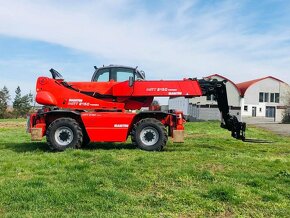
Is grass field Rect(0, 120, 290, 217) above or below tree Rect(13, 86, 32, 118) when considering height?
below

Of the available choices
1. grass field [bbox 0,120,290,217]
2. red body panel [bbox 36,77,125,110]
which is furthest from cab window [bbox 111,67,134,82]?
grass field [bbox 0,120,290,217]

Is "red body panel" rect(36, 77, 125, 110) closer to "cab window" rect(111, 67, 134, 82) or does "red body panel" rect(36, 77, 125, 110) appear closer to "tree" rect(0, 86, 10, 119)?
"cab window" rect(111, 67, 134, 82)

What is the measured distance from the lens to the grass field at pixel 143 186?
630 cm

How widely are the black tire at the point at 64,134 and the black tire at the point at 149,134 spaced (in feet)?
5.59

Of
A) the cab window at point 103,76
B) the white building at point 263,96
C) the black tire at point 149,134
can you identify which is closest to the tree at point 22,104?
the white building at point 263,96

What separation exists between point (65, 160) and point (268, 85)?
73200 millimetres

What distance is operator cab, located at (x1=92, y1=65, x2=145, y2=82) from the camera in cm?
1437

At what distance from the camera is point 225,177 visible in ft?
27.4

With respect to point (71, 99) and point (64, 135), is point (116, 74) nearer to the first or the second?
point (71, 99)

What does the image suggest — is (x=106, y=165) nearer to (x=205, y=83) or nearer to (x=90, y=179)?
(x=90, y=179)

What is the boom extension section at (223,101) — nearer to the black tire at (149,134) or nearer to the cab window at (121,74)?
the black tire at (149,134)

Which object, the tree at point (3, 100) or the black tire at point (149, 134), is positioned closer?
the black tire at point (149, 134)

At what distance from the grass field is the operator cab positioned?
382 cm

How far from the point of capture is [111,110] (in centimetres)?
1373
